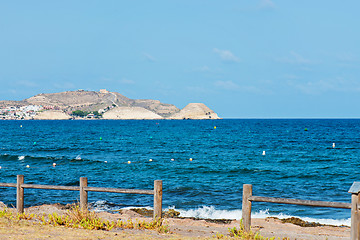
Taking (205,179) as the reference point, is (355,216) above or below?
above

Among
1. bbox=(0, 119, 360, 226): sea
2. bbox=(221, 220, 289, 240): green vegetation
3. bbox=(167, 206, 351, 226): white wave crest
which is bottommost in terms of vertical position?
bbox=(167, 206, 351, 226): white wave crest

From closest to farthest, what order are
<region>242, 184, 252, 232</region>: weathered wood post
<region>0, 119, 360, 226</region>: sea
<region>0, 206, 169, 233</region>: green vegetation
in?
<region>242, 184, 252, 232</region>: weathered wood post
<region>0, 206, 169, 233</region>: green vegetation
<region>0, 119, 360, 226</region>: sea

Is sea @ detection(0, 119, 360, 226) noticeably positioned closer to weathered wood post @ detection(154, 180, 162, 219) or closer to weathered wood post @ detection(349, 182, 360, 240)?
weathered wood post @ detection(154, 180, 162, 219)

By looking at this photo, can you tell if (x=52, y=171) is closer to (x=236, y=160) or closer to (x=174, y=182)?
(x=174, y=182)

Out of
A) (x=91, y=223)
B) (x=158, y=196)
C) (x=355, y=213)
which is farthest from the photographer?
(x=91, y=223)

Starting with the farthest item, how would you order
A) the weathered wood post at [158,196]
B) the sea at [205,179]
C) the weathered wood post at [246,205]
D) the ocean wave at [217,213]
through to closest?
the sea at [205,179]
the ocean wave at [217,213]
the weathered wood post at [158,196]
the weathered wood post at [246,205]

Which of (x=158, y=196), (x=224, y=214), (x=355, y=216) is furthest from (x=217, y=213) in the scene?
(x=355, y=216)

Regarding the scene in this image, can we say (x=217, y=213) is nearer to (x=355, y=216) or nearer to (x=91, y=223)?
(x=91, y=223)

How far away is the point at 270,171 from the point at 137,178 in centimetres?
938

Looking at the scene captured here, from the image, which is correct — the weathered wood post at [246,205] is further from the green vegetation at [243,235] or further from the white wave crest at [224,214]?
the white wave crest at [224,214]

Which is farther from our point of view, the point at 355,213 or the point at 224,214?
the point at 224,214

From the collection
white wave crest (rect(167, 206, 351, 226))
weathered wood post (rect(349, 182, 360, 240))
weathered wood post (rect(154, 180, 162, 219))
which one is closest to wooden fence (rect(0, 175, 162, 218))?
weathered wood post (rect(154, 180, 162, 219))

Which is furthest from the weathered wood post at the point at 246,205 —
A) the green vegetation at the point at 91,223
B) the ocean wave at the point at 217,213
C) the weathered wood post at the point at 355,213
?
the ocean wave at the point at 217,213

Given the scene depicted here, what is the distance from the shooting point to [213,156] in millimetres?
41062
